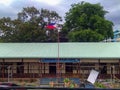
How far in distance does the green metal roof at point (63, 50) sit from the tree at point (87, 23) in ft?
27.2

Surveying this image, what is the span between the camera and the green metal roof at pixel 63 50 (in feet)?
96.3

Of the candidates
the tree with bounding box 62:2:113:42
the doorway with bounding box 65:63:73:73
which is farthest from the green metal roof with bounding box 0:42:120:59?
the tree with bounding box 62:2:113:42

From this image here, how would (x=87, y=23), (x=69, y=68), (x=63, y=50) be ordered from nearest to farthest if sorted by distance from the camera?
(x=69, y=68)
(x=63, y=50)
(x=87, y=23)

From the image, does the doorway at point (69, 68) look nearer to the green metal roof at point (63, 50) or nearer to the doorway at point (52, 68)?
the green metal roof at point (63, 50)

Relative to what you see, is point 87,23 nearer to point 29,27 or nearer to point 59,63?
point 29,27

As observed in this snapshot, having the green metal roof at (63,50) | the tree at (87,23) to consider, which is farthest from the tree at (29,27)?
the green metal roof at (63,50)

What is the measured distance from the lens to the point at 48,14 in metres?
48.8

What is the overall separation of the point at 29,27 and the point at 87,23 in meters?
7.98

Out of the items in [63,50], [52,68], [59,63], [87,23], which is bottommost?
[52,68]

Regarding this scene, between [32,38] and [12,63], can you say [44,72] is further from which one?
[32,38]

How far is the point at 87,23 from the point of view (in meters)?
42.4

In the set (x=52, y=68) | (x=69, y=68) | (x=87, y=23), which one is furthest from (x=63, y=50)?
(x=87, y=23)

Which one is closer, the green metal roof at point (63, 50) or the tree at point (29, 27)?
the green metal roof at point (63, 50)

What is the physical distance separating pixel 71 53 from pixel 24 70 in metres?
4.34
